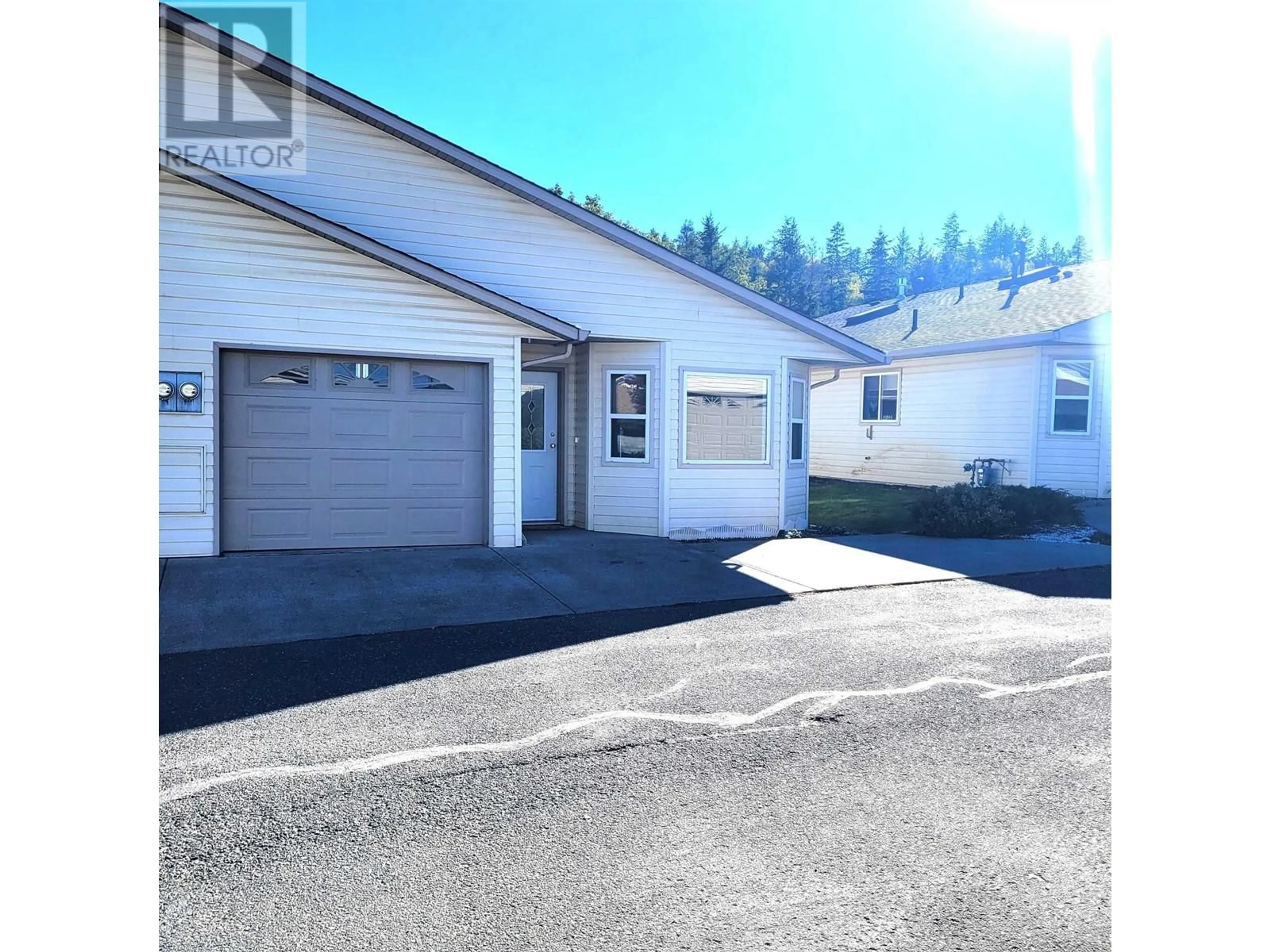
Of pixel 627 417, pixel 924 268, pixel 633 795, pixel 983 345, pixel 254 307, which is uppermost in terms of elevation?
pixel 924 268

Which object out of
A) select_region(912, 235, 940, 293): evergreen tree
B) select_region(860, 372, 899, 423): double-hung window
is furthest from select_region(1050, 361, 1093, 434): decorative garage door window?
select_region(912, 235, 940, 293): evergreen tree

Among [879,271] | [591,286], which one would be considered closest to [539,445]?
[591,286]

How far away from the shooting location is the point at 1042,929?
264 centimetres

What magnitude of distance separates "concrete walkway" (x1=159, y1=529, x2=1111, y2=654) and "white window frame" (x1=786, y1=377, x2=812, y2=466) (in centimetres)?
169

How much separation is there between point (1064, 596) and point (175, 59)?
11.7 metres

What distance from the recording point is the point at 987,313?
65.6ft

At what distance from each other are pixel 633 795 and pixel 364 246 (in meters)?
7.46

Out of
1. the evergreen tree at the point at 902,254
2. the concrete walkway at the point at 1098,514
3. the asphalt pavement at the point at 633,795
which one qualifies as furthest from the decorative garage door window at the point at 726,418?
the evergreen tree at the point at 902,254

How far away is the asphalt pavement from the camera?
269 centimetres

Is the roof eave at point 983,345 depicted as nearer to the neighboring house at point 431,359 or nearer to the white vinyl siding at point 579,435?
the neighboring house at point 431,359

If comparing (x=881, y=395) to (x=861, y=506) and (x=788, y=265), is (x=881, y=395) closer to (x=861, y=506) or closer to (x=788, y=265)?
(x=861, y=506)

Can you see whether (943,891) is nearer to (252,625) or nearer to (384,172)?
(252,625)

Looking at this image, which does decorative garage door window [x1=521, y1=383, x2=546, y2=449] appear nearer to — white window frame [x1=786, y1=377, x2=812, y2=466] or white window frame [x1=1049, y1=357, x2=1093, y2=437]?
white window frame [x1=786, y1=377, x2=812, y2=466]
